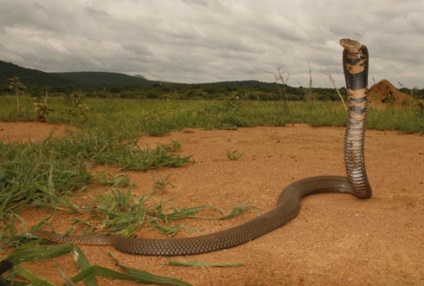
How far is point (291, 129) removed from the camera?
722cm

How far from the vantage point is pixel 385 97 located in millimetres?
11055

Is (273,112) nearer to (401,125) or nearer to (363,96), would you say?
(401,125)

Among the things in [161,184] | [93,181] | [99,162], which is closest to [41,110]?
[99,162]

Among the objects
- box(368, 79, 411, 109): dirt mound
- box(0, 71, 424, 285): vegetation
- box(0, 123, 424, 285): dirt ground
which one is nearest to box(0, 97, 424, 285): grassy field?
box(0, 71, 424, 285): vegetation

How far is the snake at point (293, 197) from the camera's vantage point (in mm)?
2697

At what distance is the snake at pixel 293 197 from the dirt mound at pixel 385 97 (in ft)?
23.7

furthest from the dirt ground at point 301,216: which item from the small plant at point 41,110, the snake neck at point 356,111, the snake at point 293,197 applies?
the small plant at point 41,110

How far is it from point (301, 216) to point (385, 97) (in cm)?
855

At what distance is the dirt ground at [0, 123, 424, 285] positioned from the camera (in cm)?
243

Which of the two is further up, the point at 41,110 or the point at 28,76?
the point at 28,76

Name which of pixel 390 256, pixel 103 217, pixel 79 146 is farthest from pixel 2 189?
pixel 390 256

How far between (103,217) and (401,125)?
515 cm

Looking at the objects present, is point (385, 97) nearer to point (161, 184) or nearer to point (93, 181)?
point (161, 184)

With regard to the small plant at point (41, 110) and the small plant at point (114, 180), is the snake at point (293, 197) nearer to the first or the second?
the small plant at point (114, 180)
